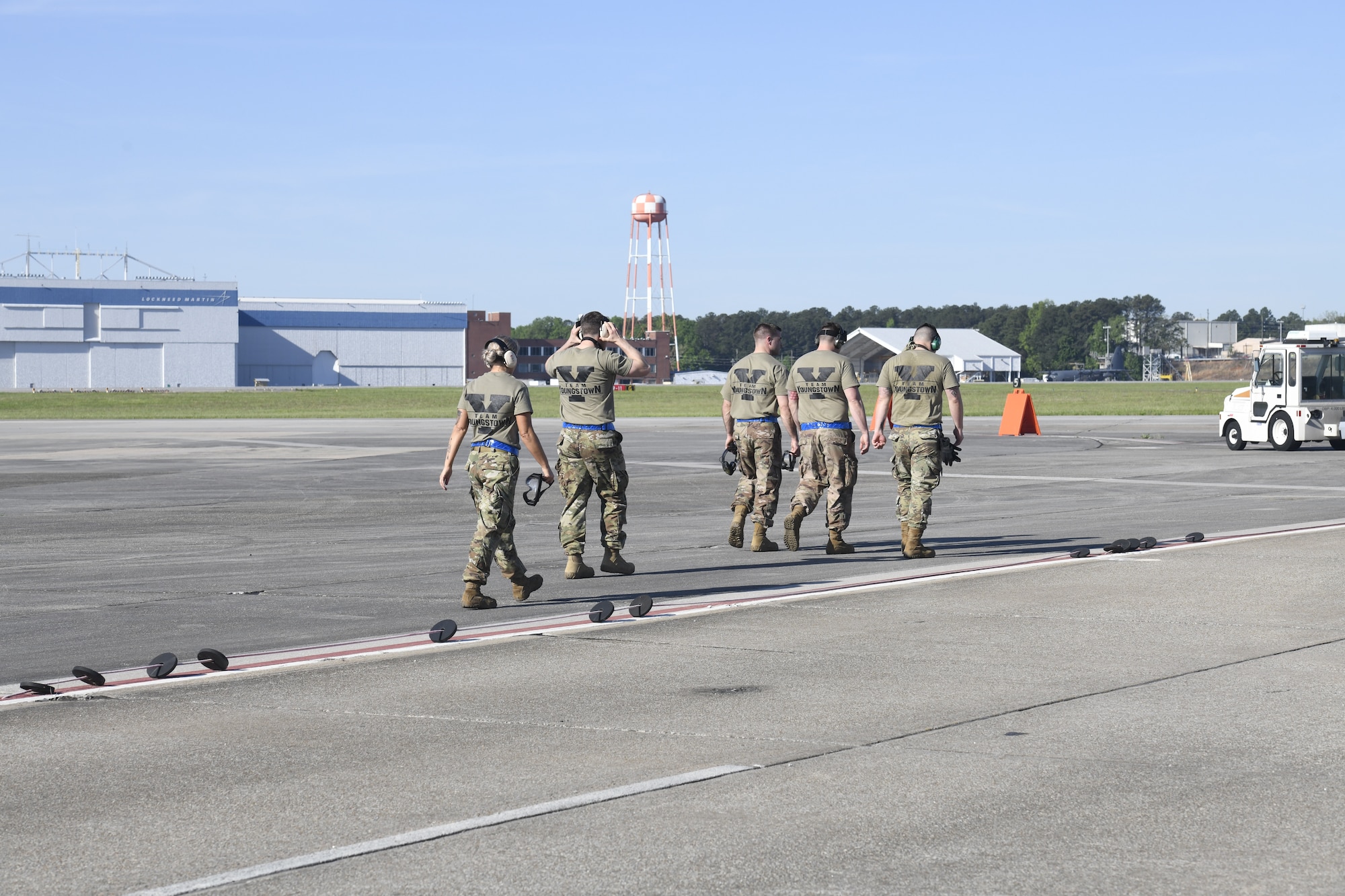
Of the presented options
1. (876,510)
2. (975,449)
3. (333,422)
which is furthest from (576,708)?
(333,422)

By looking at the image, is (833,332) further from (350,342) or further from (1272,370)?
(350,342)

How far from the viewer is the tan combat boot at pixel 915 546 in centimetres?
1290

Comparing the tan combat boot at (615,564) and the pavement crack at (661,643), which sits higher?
the tan combat boot at (615,564)

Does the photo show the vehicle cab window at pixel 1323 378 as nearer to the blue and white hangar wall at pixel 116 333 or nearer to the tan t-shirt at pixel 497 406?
the tan t-shirt at pixel 497 406

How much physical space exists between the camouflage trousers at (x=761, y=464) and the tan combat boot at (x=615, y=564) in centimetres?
174

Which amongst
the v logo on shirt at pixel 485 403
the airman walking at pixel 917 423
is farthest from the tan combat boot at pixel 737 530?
the v logo on shirt at pixel 485 403

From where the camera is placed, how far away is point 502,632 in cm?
916

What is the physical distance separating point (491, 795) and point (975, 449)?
26.1m

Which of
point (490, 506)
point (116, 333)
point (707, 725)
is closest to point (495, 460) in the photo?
point (490, 506)

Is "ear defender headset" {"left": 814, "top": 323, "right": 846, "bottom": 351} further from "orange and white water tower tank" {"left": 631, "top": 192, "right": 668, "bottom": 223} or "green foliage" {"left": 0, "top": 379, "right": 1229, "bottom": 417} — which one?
"orange and white water tower tank" {"left": 631, "top": 192, "right": 668, "bottom": 223}

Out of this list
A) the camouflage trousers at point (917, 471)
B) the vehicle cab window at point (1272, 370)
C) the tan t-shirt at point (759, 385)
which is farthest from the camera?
the vehicle cab window at point (1272, 370)

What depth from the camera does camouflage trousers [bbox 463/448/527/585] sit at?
10133 mm

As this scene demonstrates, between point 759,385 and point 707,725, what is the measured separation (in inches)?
276

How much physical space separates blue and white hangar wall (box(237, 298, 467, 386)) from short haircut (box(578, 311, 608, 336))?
12749cm
